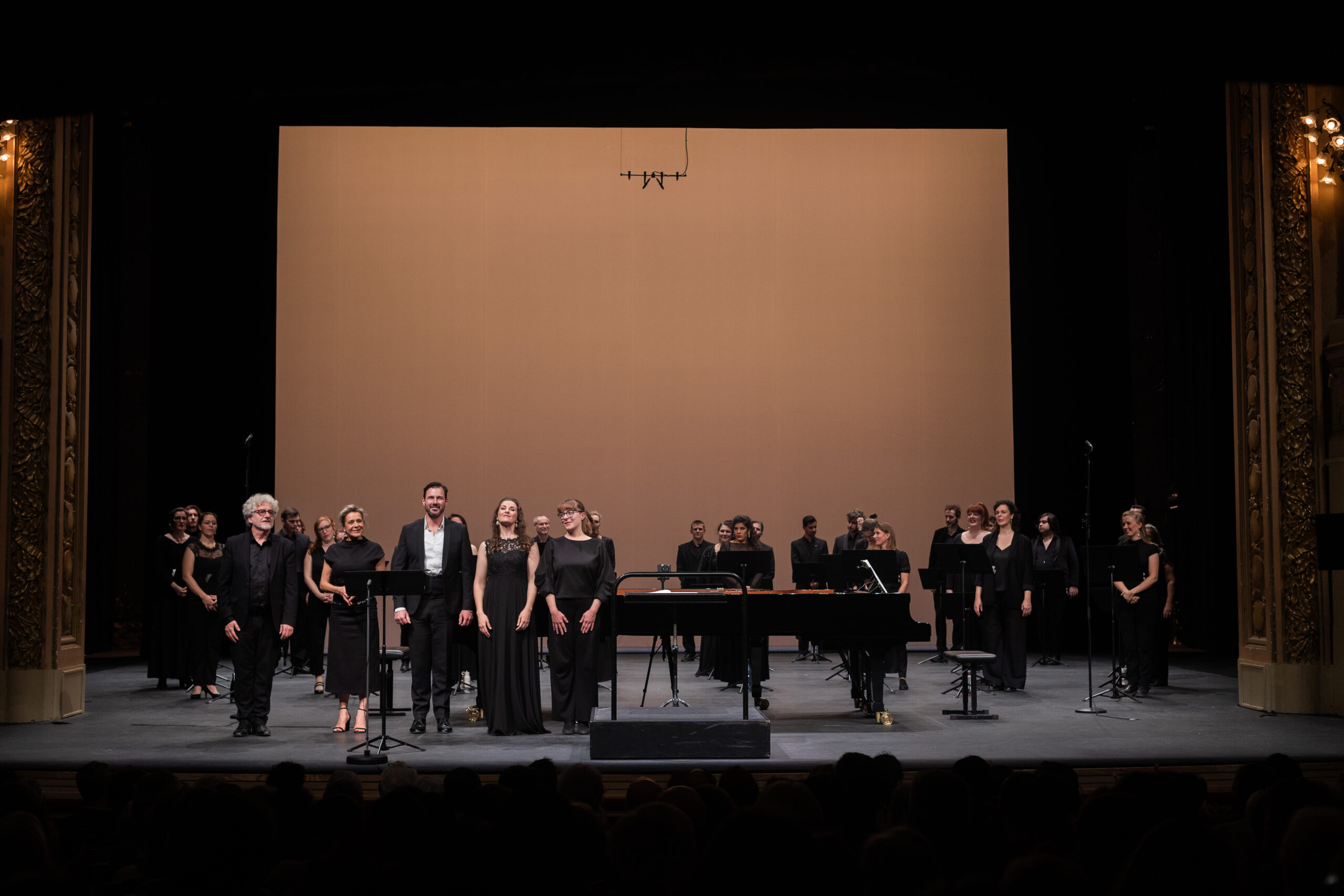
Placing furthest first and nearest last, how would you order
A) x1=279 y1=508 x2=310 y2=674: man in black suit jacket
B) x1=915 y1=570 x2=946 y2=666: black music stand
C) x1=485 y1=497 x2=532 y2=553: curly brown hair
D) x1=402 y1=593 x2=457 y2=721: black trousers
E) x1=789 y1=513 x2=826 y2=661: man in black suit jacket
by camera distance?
1. x1=789 y1=513 x2=826 y2=661: man in black suit jacket
2. x1=279 y1=508 x2=310 y2=674: man in black suit jacket
3. x1=915 y1=570 x2=946 y2=666: black music stand
4. x1=402 y1=593 x2=457 y2=721: black trousers
5. x1=485 y1=497 x2=532 y2=553: curly brown hair

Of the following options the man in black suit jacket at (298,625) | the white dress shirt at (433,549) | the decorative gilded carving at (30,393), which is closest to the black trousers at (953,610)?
the white dress shirt at (433,549)

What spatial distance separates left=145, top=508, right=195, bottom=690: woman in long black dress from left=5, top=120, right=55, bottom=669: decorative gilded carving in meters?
1.77

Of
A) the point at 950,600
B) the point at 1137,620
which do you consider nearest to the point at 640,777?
the point at 1137,620

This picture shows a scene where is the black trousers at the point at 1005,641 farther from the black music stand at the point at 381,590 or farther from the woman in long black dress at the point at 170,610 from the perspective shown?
the woman in long black dress at the point at 170,610

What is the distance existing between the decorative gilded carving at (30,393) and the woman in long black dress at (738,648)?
15.5ft

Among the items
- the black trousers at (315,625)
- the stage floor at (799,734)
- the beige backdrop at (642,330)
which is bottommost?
the stage floor at (799,734)

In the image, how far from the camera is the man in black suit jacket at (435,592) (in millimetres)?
7344

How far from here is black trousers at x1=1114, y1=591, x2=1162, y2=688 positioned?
888 cm

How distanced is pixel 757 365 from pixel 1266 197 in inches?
239

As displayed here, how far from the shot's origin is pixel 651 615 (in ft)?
24.6

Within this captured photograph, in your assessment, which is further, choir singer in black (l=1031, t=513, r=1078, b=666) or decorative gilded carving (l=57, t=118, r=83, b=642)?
choir singer in black (l=1031, t=513, r=1078, b=666)

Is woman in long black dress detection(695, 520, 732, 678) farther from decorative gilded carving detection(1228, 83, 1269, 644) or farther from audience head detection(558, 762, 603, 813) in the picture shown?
audience head detection(558, 762, 603, 813)

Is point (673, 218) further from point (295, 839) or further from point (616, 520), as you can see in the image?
point (295, 839)

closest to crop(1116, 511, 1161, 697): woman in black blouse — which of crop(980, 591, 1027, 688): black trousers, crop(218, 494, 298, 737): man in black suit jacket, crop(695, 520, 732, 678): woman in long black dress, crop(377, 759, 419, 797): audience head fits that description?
crop(980, 591, 1027, 688): black trousers
